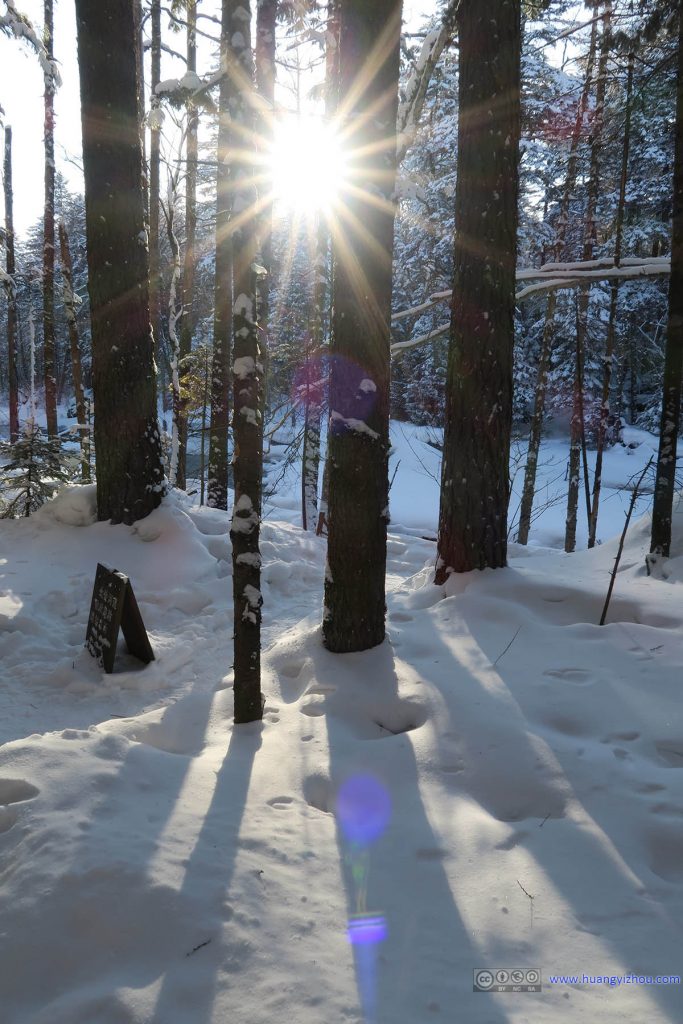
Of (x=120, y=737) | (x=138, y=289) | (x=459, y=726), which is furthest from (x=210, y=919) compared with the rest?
(x=138, y=289)

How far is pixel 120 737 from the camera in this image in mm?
3418

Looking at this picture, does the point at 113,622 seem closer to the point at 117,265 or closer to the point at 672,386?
the point at 117,265

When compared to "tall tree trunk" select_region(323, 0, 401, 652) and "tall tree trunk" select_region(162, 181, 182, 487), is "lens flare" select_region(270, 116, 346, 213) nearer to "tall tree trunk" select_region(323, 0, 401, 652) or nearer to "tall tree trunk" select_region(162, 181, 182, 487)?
"tall tree trunk" select_region(323, 0, 401, 652)

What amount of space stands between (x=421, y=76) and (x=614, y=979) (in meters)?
9.42

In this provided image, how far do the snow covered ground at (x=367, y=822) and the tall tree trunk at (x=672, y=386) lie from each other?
86 cm

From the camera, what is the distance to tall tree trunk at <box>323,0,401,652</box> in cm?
421

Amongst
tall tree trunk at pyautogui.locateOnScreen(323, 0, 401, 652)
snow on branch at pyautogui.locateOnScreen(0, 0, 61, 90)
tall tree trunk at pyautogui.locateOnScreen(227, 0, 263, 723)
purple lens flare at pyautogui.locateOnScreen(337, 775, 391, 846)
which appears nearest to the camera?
purple lens flare at pyautogui.locateOnScreen(337, 775, 391, 846)

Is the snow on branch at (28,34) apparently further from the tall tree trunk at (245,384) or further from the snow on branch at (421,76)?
the tall tree trunk at (245,384)

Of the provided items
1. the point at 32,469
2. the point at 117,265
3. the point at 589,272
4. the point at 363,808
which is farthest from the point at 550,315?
the point at 363,808

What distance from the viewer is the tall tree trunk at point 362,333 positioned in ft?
13.8

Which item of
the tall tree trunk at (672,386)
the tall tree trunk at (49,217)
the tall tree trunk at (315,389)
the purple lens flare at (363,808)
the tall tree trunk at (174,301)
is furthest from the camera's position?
the tall tree trunk at (49,217)

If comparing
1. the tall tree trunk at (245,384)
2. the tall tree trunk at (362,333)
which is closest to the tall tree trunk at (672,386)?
the tall tree trunk at (362,333)

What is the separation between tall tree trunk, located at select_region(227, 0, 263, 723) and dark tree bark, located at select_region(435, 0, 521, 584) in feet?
7.62

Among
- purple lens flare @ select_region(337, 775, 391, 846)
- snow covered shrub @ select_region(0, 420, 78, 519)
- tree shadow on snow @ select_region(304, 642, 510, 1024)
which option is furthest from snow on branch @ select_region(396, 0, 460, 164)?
purple lens flare @ select_region(337, 775, 391, 846)
